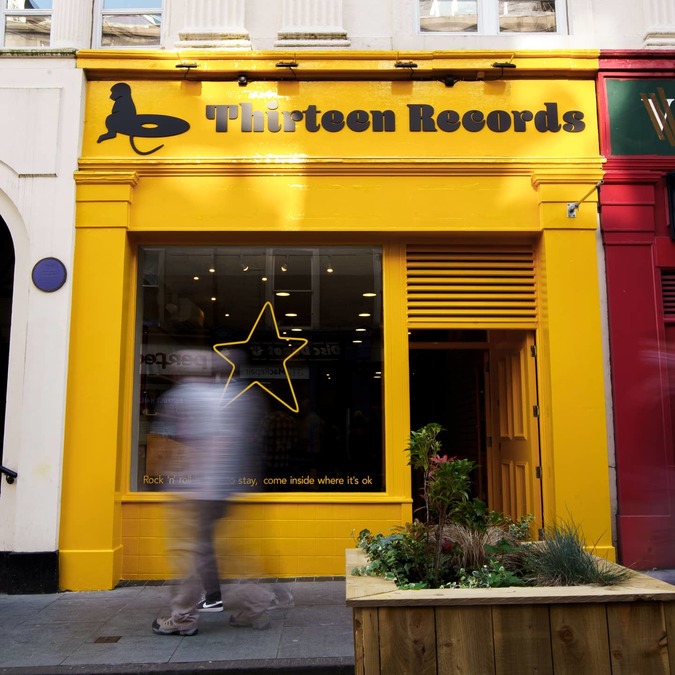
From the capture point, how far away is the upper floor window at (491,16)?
782 cm

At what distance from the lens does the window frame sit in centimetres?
777

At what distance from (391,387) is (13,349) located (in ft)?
12.4

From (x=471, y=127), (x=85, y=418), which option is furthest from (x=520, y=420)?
(x=85, y=418)

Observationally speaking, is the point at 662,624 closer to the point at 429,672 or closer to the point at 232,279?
the point at 429,672

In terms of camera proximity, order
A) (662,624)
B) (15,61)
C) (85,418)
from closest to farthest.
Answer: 1. (662,624)
2. (85,418)
3. (15,61)

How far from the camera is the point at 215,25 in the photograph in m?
7.58

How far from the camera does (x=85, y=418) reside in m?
6.83

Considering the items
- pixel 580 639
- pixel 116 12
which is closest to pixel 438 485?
pixel 580 639

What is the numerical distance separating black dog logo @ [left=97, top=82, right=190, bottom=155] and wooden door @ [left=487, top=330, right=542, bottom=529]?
4335 millimetres

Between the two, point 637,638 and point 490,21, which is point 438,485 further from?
point 490,21

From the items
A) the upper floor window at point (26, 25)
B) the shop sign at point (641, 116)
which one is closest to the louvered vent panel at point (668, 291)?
the shop sign at point (641, 116)

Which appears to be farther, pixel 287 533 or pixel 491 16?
pixel 491 16

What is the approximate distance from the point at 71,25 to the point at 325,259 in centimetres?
372

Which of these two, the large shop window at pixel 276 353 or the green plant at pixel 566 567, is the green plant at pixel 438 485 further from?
the large shop window at pixel 276 353
